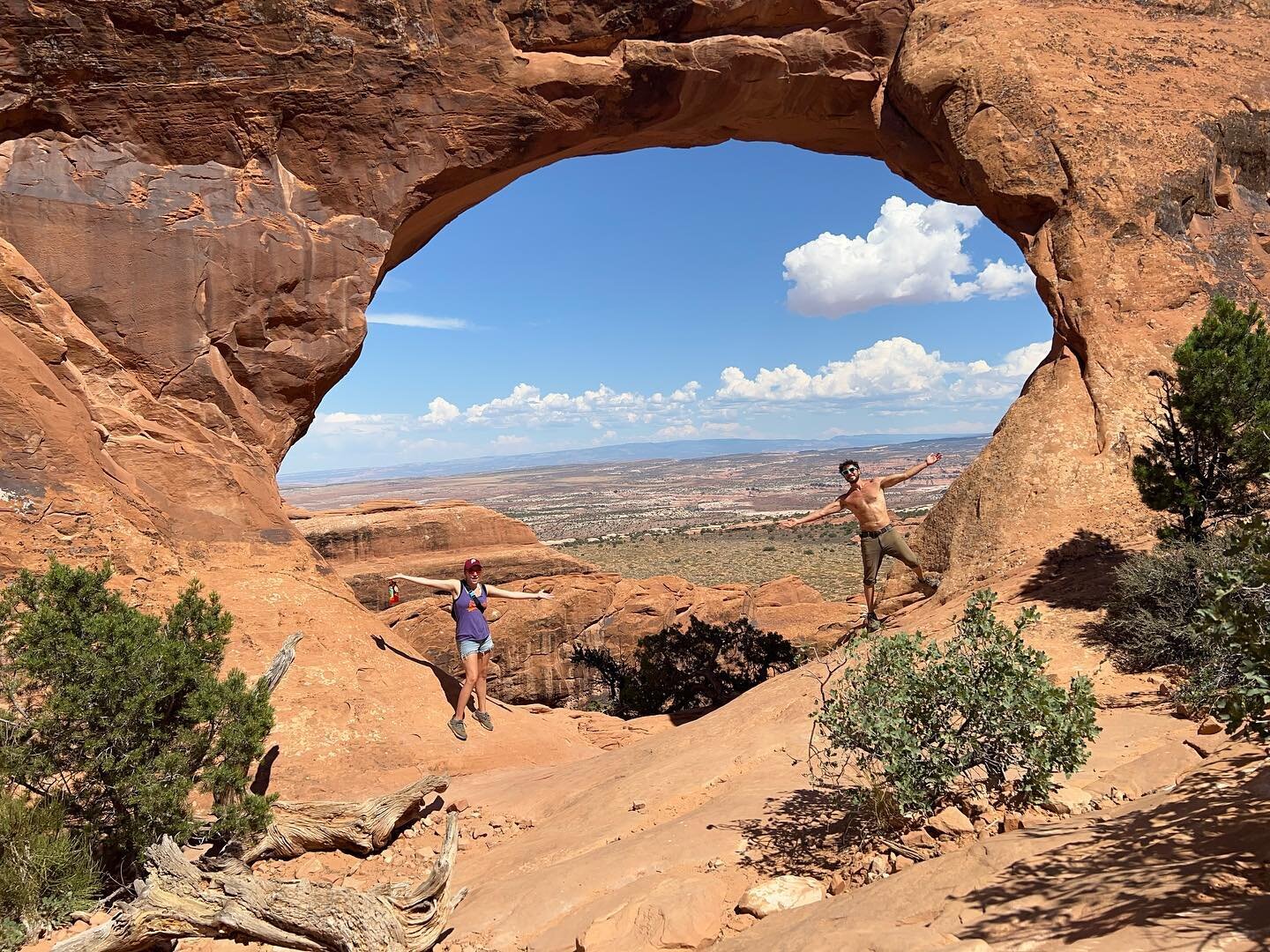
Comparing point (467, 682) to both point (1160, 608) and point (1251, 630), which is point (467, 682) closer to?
point (1160, 608)

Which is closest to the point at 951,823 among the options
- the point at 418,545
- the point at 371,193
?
the point at 371,193

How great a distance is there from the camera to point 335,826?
6.46m

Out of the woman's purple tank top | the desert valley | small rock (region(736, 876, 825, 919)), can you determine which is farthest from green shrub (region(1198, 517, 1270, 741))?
Result: the woman's purple tank top

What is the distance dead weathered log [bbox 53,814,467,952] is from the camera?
4449 mm

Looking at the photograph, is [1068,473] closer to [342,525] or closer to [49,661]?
[49,661]

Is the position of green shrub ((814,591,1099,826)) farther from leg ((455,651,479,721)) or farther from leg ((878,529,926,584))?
leg ((455,651,479,721))

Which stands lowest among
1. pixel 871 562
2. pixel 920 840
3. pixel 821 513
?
pixel 920 840

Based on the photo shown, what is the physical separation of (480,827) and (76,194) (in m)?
10.3

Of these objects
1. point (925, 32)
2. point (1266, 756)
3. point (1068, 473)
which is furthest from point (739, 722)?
point (925, 32)

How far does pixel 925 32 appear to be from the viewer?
12.6m

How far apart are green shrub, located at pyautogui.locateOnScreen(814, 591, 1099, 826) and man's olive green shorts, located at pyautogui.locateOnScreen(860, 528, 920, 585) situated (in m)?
4.40

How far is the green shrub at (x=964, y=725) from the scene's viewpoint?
12.8 ft

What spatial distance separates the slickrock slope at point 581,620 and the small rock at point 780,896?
15.7m

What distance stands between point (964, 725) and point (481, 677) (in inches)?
260
